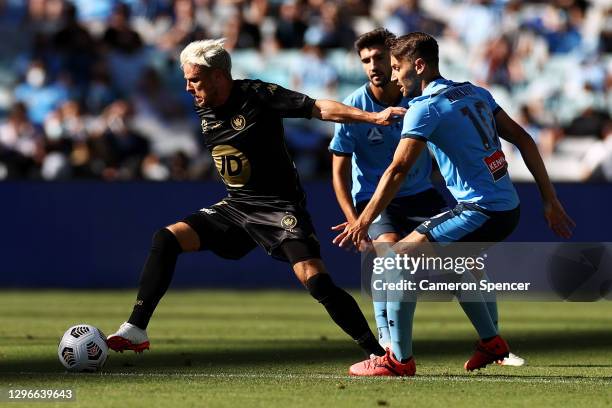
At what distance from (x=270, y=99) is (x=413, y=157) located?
132 cm

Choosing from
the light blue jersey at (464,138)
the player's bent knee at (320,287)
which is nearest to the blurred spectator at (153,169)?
the player's bent knee at (320,287)

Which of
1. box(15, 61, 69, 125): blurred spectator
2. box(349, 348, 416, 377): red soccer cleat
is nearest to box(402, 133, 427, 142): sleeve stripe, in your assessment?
box(349, 348, 416, 377): red soccer cleat

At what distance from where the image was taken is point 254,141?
8.60 meters

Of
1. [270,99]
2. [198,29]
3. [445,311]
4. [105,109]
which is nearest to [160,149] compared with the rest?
[105,109]

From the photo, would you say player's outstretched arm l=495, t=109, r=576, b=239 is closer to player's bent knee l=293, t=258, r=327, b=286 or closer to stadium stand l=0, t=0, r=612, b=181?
player's bent knee l=293, t=258, r=327, b=286

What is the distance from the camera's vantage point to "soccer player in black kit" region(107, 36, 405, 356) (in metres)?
8.45

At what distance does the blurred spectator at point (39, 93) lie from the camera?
19.8m

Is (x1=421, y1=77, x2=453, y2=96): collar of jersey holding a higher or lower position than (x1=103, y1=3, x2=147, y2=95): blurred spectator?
higher

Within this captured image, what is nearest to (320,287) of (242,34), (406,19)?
(242,34)

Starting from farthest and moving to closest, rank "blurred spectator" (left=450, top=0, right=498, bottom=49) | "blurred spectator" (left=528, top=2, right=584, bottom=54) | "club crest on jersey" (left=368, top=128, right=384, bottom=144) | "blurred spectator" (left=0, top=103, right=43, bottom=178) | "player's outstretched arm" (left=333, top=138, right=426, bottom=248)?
1. "blurred spectator" (left=528, top=2, right=584, bottom=54)
2. "blurred spectator" (left=450, top=0, right=498, bottom=49)
3. "blurred spectator" (left=0, top=103, right=43, bottom=178)
4. "club crest on jersey" (left=368, top=128, right=384, bottom=144)
5. "player's outstretched arm" (left=333, top=138, right=426, bottom=248)

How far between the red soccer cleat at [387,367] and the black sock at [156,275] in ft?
4.75

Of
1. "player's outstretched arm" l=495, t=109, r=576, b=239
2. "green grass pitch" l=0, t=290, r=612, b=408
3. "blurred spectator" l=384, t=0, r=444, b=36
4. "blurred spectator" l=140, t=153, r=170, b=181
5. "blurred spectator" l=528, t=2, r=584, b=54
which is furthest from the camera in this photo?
"blurred spectator" l=528, t=2, r=584, b=54

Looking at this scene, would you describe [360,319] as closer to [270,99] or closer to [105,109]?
[270,99]

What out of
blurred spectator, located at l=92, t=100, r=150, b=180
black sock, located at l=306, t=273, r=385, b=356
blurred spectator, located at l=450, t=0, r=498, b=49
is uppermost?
black sock, located at l=306, t=273, r=385, b=356
